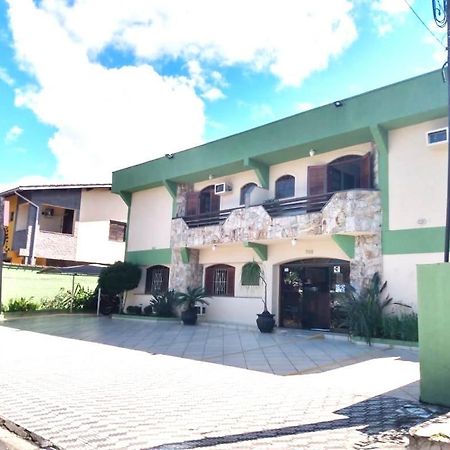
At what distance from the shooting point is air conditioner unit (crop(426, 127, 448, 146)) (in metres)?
11.1

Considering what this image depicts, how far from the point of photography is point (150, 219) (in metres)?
19.7

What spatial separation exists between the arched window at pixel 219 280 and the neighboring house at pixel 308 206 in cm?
4

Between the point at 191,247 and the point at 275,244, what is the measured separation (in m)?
3.49

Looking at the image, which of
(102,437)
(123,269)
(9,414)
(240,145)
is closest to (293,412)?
(102,437)

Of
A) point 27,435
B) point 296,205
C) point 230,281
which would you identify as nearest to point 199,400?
point 27,435

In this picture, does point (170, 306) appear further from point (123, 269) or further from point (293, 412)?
point (293, 412)

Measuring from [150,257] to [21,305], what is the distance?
5576mm

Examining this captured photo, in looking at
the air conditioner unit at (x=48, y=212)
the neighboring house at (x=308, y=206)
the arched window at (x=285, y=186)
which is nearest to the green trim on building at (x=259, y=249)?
the neighboring house at (x=308, y=206)

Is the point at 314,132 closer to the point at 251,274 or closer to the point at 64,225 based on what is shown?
the point at 251,274

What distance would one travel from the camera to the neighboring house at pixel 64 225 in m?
23.6

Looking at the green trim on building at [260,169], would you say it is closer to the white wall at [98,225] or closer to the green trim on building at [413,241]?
the green trim on building at [413,241]

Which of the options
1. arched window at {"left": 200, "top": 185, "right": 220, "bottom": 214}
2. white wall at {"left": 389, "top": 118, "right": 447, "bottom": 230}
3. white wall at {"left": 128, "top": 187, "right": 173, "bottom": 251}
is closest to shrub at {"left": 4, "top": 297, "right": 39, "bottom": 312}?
white wall at {"left": 128, "top": 187, "right": 173, "bottom": 251}

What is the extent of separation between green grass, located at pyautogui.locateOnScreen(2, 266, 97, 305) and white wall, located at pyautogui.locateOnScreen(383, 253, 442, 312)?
46.8ft

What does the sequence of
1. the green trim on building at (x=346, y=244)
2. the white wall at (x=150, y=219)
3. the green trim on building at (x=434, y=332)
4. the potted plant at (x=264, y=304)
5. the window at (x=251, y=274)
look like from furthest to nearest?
the white wall at (x=150, y=219) → the window at (x=251, y=274) → the potted plant at (x=264, y=304) → the green trim on building at (x=346, y=244) → the green trim on building at (x=434, y=332)
